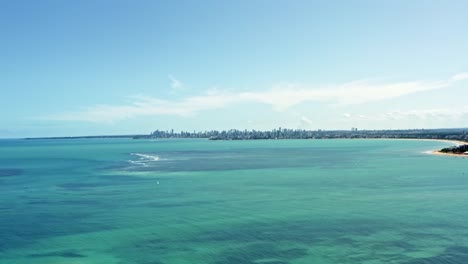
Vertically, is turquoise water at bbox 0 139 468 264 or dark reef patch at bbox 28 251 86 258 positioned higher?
turquoise water at bbox 0 139 468 264

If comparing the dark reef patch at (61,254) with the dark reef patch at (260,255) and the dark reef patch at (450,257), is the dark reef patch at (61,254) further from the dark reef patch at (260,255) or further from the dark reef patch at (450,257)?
the dark reef patch at (450,257)

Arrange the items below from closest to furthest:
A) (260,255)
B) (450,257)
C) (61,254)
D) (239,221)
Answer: (450,257)
(260,255)
(61,254)
(239,221)

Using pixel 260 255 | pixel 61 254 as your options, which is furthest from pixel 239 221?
pixel 61 254

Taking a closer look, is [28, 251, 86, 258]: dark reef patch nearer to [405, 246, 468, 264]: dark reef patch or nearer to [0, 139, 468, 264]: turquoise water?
[0, 139, 468, 264]: turquoise water

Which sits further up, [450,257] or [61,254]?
[450,257]

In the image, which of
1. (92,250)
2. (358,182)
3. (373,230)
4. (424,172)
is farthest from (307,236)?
(424,172)

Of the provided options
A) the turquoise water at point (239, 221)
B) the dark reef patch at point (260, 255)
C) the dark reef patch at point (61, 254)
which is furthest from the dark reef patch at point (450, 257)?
the dark reef patch at point (61, 254)

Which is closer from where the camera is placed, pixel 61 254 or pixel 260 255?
pixel 260 255

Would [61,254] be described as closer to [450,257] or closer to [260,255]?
[260,255]

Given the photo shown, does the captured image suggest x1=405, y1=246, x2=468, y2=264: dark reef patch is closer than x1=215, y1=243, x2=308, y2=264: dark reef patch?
Yes

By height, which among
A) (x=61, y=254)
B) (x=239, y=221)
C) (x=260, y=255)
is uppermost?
(x=239, y=221)

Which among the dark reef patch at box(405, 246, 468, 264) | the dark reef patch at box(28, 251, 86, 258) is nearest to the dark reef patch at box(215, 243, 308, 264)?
the dark reef patch at box(405, 246, 468, 264)

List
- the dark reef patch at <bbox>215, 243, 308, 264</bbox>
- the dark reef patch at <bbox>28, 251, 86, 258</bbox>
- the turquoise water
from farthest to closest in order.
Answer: the dark reef patch at <bbox>28, 251, 86, 258</bbox> → the turquoise water → the dark reef patch at <bbox>215, 243, 308, 264</bbox>
